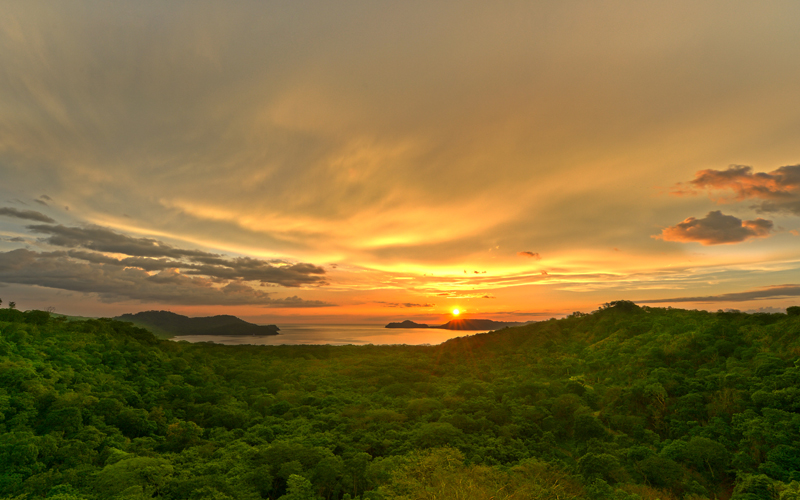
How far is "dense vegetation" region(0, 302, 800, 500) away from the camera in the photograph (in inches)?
931

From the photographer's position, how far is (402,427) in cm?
3709

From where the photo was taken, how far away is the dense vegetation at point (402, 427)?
77.6 ft

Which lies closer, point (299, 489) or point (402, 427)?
point (299, 489)

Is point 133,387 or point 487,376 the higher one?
point 133,387

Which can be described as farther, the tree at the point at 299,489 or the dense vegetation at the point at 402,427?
the dense vegetation at the point at 402,427

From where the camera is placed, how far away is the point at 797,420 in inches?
974

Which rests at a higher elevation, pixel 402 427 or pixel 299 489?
pixel 299 489

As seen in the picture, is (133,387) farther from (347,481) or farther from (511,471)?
(511,471)

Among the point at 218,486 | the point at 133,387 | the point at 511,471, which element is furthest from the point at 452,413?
the point at 133,387

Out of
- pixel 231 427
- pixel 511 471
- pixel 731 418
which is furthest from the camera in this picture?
pixel 231 427

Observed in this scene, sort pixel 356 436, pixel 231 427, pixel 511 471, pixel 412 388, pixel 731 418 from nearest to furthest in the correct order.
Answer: pixel 511 471 < pixel 731 418 < pixel 356 436 < pixel 231 427 < pixel 412 388

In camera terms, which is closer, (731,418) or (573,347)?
(731,418)

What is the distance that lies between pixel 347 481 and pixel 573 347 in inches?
2631

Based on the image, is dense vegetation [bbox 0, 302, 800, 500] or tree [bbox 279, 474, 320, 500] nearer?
tree [bbox 279, 474, 320, 500]
